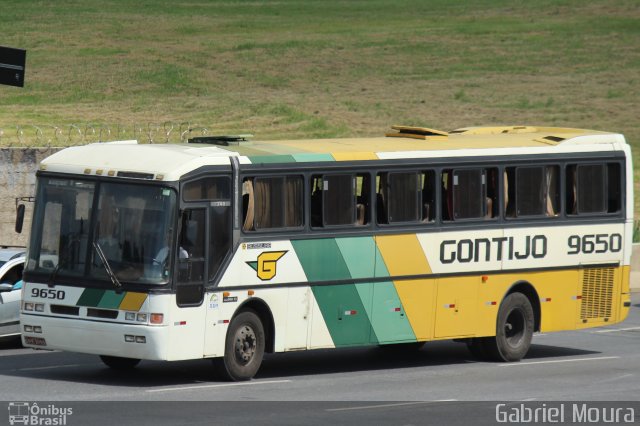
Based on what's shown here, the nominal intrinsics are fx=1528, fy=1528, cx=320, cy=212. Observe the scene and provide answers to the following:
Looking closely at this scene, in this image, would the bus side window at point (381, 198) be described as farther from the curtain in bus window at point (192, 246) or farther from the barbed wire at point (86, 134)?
the barbed wire at point (86, 134)

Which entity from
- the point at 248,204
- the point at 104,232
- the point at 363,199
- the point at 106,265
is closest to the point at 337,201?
the point at 363,199

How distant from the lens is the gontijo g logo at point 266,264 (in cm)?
1784

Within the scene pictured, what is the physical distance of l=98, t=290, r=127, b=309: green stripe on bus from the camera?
1703 cm

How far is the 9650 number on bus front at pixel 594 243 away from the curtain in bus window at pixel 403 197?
275 centimetres

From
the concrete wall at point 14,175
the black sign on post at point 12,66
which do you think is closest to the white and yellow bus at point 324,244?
the black sign on post at point 12,66

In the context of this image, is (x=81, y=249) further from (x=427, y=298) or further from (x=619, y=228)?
(x=619, y=228)

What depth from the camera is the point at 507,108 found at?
50.8m

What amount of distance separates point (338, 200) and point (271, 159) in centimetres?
108

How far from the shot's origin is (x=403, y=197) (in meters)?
19.4

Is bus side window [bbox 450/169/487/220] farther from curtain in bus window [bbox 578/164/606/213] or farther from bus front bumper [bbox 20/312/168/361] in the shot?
bus front bumper [bbox 20/312/168/361]

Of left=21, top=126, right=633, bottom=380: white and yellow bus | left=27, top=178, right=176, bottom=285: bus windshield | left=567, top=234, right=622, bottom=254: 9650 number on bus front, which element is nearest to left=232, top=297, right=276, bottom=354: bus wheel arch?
left=21, top=126, right=633, bottom=380: white and yellow bus
